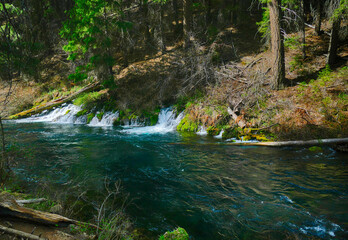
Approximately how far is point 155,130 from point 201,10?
14.8 metres

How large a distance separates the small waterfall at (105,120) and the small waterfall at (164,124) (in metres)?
2.36

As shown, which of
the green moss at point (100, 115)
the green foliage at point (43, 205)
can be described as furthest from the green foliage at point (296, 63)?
the green moss at point (100, 115)

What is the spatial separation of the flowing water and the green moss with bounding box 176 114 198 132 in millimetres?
1313

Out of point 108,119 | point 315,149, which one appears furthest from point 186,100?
point 315,149

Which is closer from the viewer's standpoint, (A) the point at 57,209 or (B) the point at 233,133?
(A) the point at 57,209

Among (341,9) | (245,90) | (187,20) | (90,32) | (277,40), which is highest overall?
(187,20)

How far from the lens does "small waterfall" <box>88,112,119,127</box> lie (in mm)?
14882

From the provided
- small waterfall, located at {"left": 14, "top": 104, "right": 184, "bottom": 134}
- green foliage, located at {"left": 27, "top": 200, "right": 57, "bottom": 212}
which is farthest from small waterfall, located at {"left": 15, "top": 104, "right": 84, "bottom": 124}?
green foliage, located at {"left": 27, "top": 200, "right": 57, "bottom": 212}

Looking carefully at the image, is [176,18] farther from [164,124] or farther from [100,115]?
[164,124]

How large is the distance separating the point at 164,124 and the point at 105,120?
4793 mm

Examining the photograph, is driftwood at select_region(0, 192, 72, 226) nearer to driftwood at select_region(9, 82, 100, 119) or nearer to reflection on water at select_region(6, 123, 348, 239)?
reflection on water at select_region(6, 123, 348, 239)

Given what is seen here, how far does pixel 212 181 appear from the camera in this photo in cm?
573

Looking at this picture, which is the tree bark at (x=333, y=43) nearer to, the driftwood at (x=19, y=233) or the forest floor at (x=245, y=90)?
the forest floor at (x=245, y=90)

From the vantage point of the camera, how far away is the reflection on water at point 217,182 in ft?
12.8
